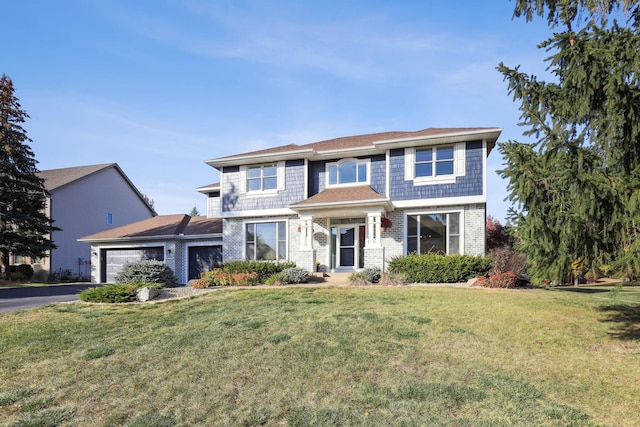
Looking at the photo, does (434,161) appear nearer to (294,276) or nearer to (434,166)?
(434,166)

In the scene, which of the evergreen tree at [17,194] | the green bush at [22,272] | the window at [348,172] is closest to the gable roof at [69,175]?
the evergreen tree at [17,194]

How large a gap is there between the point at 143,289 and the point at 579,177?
37.4ft

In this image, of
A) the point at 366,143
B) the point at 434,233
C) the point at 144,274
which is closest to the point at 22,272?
the point at 144,274

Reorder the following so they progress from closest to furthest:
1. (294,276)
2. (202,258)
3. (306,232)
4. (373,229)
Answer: (294,276) → (373,229) → (306,232) → (202,258)

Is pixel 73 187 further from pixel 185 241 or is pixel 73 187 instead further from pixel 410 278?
pixel 410 278

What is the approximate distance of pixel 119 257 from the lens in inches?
928

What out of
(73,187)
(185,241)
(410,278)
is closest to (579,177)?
(410,278)

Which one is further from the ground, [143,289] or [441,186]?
[441,186]

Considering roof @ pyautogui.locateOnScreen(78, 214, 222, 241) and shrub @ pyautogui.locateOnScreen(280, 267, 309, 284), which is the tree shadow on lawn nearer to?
shrub @ pyautogui.locateOnScreen(280, 267, 309, 284)

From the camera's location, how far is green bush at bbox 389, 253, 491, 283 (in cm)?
1410

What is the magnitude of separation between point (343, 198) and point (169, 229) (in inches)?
459

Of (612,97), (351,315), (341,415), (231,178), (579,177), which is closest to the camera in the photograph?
(341,415)

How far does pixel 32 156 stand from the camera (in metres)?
25.3

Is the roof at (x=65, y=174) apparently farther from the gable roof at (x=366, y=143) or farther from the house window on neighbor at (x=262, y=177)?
the house window on neighbor at (x=262, y=177)
